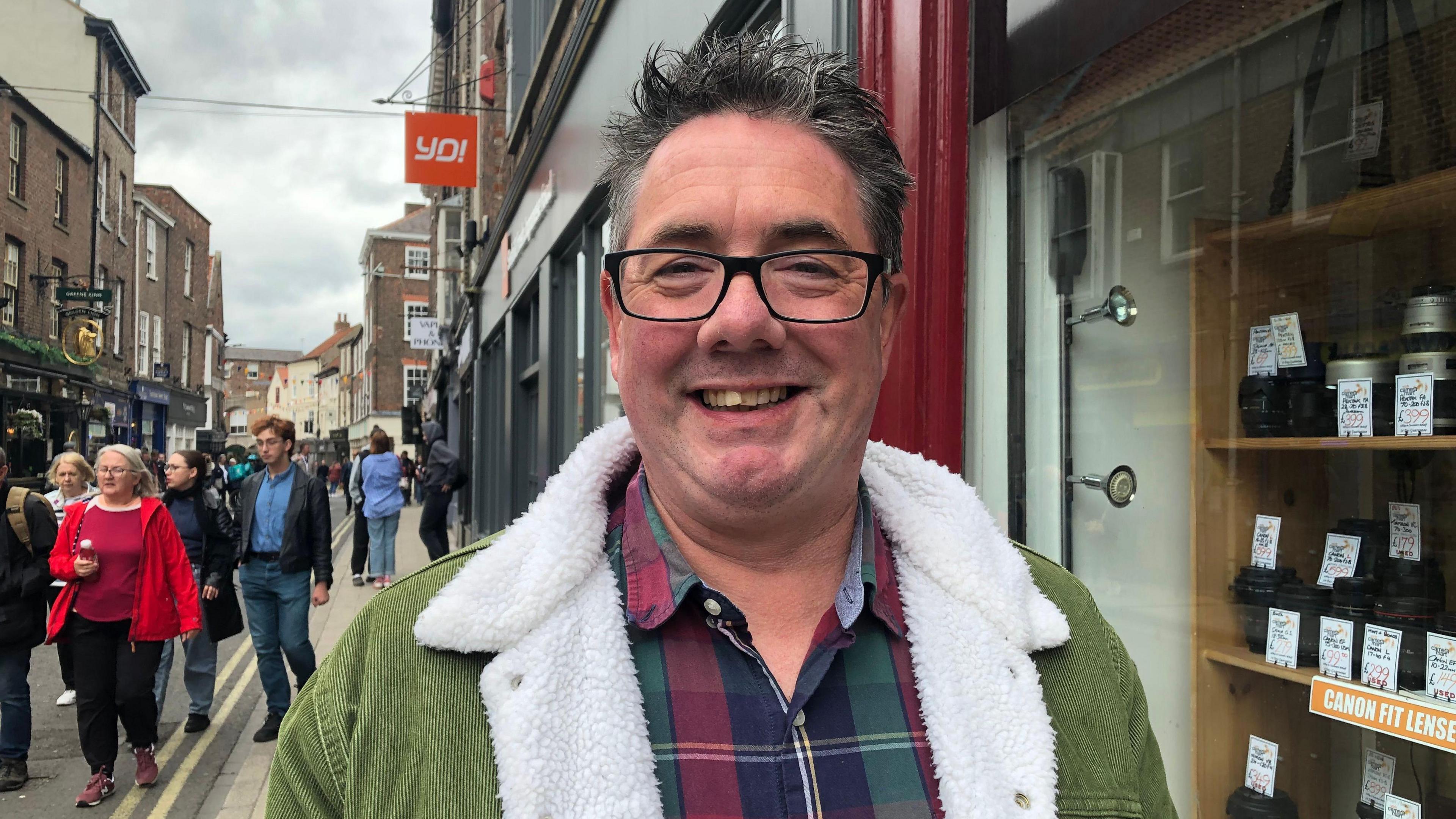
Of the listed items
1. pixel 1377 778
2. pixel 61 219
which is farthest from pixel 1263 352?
pixel 61 219

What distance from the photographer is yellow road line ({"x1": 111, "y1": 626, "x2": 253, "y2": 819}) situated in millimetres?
4832

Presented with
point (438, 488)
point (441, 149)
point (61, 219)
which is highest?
point (61, 219)

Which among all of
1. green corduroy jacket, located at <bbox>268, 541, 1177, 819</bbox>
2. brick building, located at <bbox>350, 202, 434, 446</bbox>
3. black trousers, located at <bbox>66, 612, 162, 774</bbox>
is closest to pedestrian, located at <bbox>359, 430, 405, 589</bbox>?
black trousers, located at <bbox>66, 612, 162, 774</bbox>

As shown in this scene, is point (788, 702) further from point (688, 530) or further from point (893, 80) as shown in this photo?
point (893, 80)

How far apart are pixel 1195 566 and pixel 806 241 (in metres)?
2.15

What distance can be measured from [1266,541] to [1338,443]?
40cm

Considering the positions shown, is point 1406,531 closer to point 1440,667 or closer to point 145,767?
point 1440,667

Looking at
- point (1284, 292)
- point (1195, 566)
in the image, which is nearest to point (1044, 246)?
point (1284, 292)

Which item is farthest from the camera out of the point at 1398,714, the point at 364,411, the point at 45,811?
the point at 364,411

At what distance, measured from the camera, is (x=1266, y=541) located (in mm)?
2693

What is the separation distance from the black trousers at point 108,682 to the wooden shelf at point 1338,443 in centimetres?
512

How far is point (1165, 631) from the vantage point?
296 centimetres

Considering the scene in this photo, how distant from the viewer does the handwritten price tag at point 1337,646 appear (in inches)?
93.0

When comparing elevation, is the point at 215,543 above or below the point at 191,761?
above
